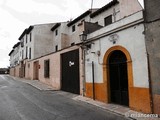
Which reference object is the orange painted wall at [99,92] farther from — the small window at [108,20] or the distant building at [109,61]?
the small window at [108,20]

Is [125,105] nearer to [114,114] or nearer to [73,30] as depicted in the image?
[114,114]

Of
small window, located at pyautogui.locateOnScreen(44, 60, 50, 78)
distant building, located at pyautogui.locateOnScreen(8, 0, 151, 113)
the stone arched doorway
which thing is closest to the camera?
distant building, located at pyautogui.locateOnScreen(8, 0, 151, 113)

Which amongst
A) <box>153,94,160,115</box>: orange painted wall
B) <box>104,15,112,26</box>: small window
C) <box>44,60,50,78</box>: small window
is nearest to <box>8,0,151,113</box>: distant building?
<box>104,15,112,26</box>: small window

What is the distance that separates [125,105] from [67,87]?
669 centimetres

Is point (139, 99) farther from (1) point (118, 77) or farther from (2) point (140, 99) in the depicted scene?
(1) point (118, 77)

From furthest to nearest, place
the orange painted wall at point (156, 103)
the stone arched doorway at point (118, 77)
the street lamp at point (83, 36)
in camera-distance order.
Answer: the street lamp at point (83, 36) → the stone arched doorway at point (118, 77) → the orange painted wall at point (156, 103)

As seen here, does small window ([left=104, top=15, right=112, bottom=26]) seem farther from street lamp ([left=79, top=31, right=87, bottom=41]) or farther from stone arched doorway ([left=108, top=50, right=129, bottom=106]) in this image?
stone arched doorway ([left=108, top=50, right=129, bottom=106])

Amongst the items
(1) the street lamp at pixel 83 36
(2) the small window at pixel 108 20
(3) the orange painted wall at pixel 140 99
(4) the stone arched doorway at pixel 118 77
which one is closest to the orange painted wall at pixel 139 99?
(3) the orange painted wall at pixel 140 99

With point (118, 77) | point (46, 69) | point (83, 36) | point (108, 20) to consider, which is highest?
point (108, 20)

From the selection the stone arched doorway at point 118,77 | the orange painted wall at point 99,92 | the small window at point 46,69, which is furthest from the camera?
the small window at point 46,69

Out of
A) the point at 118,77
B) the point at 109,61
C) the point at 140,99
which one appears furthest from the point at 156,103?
the point at 109,61

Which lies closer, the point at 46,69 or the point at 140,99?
the point at 140,99

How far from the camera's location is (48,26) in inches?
1067

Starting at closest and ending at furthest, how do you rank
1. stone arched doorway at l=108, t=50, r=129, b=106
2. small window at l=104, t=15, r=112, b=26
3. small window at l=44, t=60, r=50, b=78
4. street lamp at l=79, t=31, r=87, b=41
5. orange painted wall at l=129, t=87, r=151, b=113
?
orange painted wall at l=129, t=87, r=151, b=113 → stone arched doorway at l=108, t=50, r=129, b=106 → street lamp at l=79, t=31, r=87, b=41 → small window at l=104, t=15, r=112, b=26 → small window at l=44, t=60, r=50, b=78
